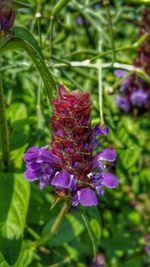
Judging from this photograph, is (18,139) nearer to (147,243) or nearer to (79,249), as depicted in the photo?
(79,249)

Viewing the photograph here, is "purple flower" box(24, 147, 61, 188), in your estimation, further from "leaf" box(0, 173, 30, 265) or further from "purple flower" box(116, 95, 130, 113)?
"purple flower" box(116, 95, 130, 113)

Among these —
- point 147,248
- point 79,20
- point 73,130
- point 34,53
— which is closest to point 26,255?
point 73,130

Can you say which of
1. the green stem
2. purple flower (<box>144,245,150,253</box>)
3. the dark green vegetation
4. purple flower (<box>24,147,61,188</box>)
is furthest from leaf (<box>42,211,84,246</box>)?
purple flower (<box>144,245,150,253</box>)

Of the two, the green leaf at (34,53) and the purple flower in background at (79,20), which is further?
the purple flower in background at (79,20)

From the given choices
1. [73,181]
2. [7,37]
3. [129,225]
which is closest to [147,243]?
[129,225]

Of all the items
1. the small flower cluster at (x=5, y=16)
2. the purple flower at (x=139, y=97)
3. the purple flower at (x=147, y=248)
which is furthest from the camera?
the purple flower at (x=147, y=248)

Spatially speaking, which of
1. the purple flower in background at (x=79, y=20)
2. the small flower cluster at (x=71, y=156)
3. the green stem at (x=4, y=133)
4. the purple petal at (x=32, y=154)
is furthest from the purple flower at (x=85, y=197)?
the purple flower in background at (x=79, y=20)

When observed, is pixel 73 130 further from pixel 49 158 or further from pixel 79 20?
pixel 79 20

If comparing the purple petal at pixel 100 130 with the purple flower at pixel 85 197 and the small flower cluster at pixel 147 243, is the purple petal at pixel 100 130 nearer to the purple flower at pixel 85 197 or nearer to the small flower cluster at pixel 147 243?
the purple flower at pixel 85 197
